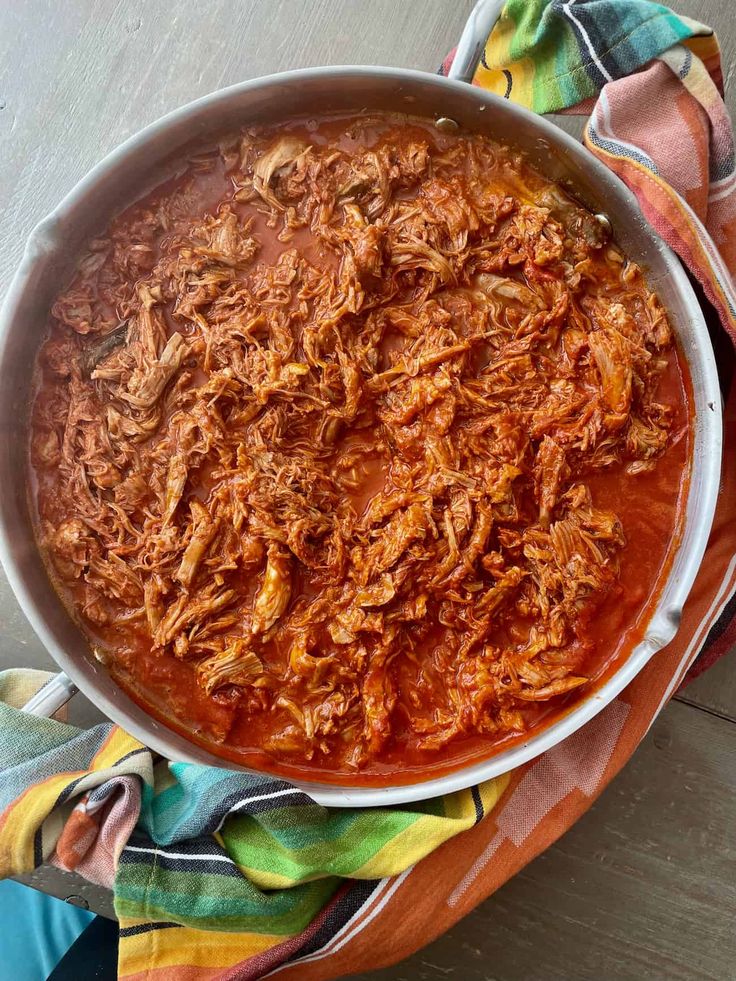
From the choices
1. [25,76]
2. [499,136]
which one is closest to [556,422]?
[499,136]

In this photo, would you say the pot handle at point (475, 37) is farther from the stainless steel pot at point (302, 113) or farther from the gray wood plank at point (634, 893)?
the gray wood plank at point (634, 893)

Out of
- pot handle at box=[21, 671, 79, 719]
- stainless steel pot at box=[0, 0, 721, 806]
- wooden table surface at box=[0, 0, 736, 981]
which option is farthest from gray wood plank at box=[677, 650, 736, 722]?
pot handle at box=[21, 671, 79, 719]

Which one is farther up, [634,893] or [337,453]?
[337,453]

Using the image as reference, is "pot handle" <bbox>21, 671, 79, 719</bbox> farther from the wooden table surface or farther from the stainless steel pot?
the wooden table surface

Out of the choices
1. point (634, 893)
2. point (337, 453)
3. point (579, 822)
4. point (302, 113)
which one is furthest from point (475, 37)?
point (634, 893)

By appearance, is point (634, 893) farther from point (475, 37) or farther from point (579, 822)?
point (475, 37)

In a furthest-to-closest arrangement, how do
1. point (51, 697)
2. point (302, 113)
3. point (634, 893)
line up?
1. point (634, 893)
2. point (302, 113)
3. point (51, 697)

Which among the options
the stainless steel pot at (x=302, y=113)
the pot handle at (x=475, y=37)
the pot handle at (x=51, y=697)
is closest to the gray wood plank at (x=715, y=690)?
the stainless steel pot at (x=302, y=113)
